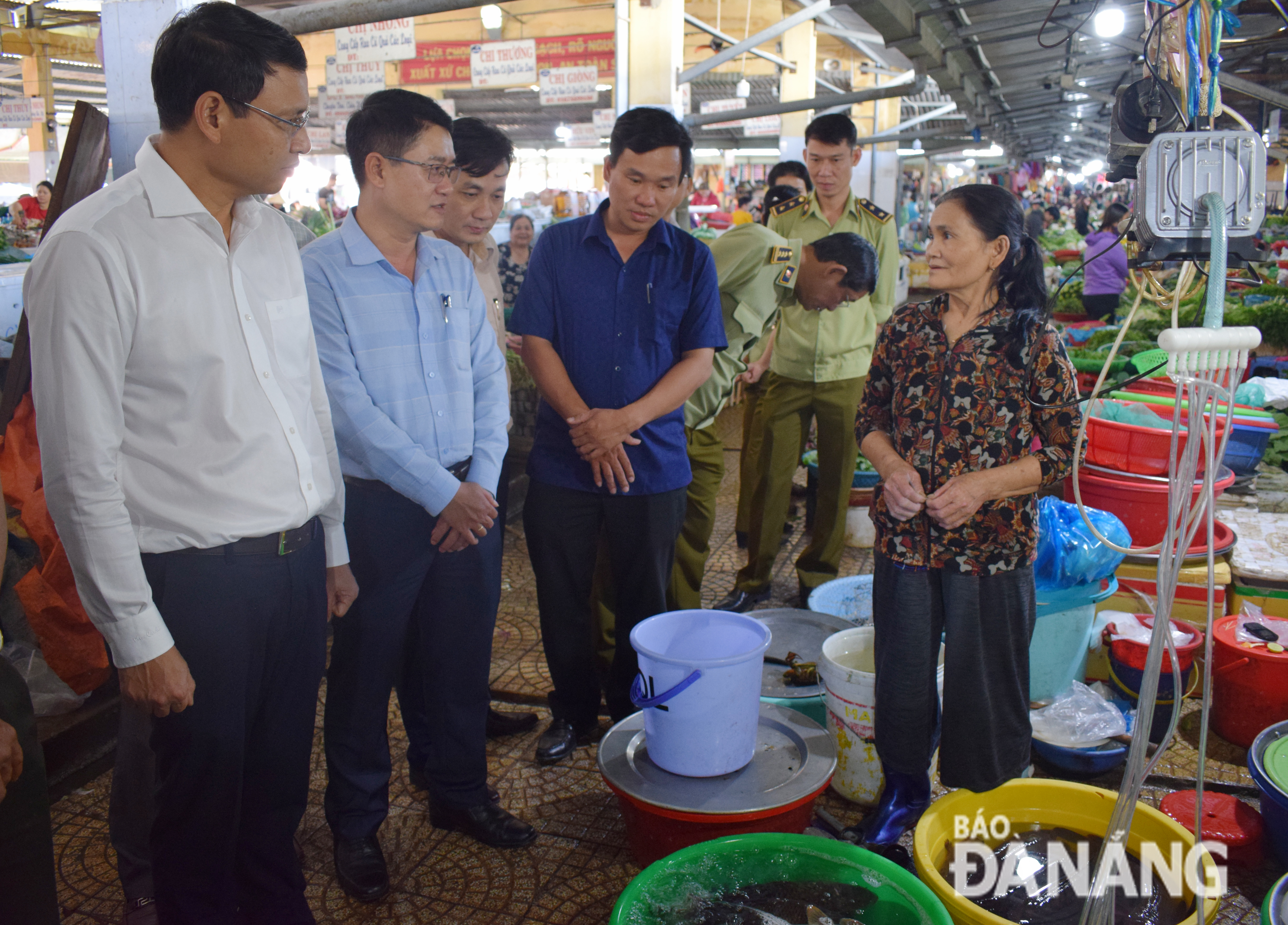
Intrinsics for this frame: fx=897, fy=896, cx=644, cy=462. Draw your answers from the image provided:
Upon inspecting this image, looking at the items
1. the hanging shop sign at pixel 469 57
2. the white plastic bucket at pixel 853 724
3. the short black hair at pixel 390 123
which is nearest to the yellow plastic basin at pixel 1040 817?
the white plastic bucket at pixel 853 724

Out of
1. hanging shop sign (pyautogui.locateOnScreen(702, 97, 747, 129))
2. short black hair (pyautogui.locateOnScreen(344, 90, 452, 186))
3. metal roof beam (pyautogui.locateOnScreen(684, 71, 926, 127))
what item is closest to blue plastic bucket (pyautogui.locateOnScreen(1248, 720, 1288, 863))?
short black hair (pyautogui.locateOnScreen(344, 90, 452, 186))

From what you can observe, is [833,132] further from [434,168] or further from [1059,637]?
[434,168]

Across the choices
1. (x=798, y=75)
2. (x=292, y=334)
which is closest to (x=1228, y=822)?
(x=292, y=334)

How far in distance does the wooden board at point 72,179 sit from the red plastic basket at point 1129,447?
11.9 feet

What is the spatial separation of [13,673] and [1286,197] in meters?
17.0

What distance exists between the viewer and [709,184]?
1100 inches

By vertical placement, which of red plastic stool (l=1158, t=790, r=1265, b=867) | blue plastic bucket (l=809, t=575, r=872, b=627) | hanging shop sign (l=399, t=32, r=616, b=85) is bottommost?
red plastic stool (l=1158, t=790, r=1265, b=867)

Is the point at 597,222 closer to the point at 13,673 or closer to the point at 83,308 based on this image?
the point at 83,308

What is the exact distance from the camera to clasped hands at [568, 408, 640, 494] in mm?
A: 2582

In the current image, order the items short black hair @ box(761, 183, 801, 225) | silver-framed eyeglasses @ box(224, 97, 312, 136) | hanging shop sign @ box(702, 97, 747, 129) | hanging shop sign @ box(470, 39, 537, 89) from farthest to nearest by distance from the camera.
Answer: hanging shop sign @ box(702, 97, 747, 129) → hanging shop sign @ box(470, 39, 537, 89) → short black hair @ box(761, 183, 801, 225) → silver-framed eyeglasses @ box(224, 97, 312, 136)

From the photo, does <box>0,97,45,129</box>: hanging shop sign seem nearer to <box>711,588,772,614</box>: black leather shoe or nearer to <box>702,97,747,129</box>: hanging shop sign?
<box>702,97,747,129</box>: hanging shop sign

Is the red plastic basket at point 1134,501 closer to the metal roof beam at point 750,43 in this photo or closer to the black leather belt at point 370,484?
the black leather belt at point 370,484

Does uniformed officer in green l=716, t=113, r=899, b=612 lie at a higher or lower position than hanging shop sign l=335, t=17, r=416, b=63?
lower

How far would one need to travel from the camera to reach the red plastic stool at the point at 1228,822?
7.83ft
